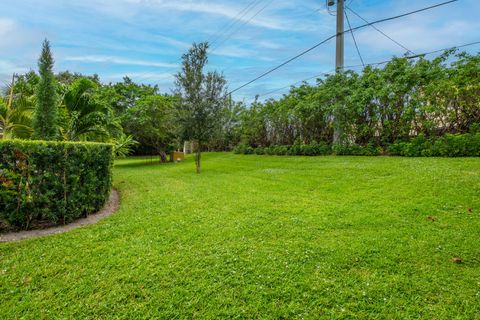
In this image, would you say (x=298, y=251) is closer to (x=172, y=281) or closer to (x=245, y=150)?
(x=172, y=281)

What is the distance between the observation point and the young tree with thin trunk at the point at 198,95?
9477mm

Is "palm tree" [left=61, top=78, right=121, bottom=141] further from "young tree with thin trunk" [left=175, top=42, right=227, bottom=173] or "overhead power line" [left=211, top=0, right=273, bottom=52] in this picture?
"overhead power line" [left=211, top=0, right=273, bottom=52]

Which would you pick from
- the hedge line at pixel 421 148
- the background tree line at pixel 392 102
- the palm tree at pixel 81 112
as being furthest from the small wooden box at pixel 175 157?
the palm tree at pixel 81 112

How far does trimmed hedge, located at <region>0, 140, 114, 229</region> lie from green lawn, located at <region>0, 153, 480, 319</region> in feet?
1.81

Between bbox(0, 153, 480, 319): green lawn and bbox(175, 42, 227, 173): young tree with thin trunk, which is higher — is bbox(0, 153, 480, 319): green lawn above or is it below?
below

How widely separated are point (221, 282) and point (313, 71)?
12.7 meters

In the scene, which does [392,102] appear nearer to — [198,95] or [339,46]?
[339,46]

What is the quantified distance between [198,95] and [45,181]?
6.49 metres

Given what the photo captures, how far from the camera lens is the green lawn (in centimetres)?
210

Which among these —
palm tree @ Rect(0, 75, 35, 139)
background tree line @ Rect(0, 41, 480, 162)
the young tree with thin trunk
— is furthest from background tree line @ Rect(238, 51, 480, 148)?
palm tree @ Rect(0, 75, 35, 139)

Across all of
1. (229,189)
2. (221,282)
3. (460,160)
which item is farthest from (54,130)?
(460,160)

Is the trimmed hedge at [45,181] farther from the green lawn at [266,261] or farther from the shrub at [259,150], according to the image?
the shrub at [259,150]

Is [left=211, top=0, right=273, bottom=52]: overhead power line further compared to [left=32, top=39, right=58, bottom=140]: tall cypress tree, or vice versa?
[left=211, top=0, right=273, bottom=52]: overhead power line

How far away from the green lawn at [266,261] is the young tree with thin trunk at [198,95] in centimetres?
511
